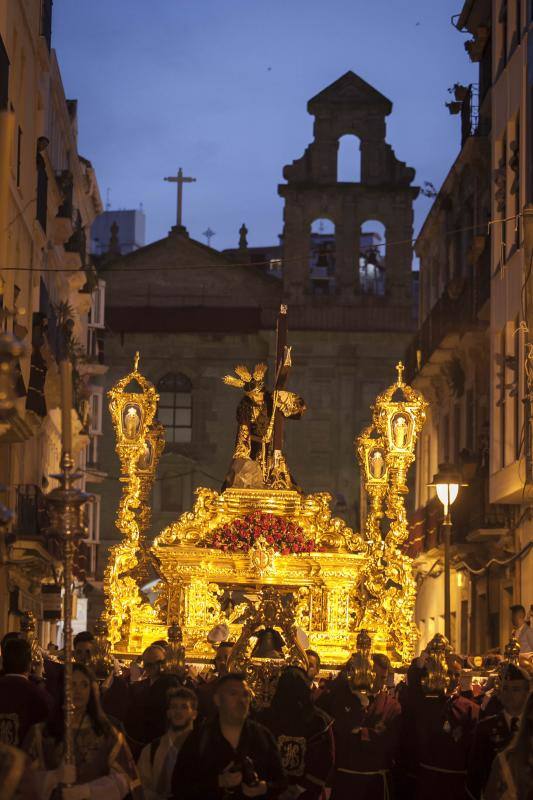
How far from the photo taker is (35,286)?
100.0 feet

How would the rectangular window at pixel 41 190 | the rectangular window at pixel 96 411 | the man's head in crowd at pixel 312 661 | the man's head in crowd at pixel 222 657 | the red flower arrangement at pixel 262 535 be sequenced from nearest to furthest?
the man's head in crowd at pixel 222 657
the man's head in crowd at pixel 312 661
the red flower arrangement at pixel 262 535
the rectangular window at pixel 41 190
the rectangular window at pixel 96 411

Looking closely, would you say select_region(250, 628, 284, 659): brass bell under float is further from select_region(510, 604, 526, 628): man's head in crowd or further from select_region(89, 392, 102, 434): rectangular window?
select_region(89, 392, 102, 434): rectangular window

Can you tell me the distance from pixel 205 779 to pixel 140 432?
48.4 feet

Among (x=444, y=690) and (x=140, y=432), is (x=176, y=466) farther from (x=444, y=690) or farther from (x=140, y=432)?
(x=444, y=690)

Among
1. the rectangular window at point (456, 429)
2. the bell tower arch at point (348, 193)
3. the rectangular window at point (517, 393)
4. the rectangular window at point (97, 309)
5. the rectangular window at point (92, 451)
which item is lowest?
the rectangular window at point (517, 393)

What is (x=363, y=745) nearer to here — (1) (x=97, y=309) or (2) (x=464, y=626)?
(2) (x=464, y=626)

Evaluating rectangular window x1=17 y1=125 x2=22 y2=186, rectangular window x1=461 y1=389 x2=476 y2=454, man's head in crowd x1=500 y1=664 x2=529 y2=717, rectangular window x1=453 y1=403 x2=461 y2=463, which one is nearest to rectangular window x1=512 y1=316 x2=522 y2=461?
rectangular window x1=17 y1=125 x2=22 y2=186

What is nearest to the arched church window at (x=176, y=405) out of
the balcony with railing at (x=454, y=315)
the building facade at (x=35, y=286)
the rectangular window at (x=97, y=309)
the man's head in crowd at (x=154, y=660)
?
the rectangular window at (x=97, y=309)

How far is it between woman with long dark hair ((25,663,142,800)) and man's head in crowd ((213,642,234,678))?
7473 millimetres

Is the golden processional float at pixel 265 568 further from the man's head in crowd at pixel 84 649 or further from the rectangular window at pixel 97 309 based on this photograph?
the rectangular window at pixel 97 309

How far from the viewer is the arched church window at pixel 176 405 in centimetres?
5400

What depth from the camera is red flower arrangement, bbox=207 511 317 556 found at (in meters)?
23.2

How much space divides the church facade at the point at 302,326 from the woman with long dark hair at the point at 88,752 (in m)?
42.7

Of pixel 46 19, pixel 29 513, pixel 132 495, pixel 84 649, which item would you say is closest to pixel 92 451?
pixel 29 513
